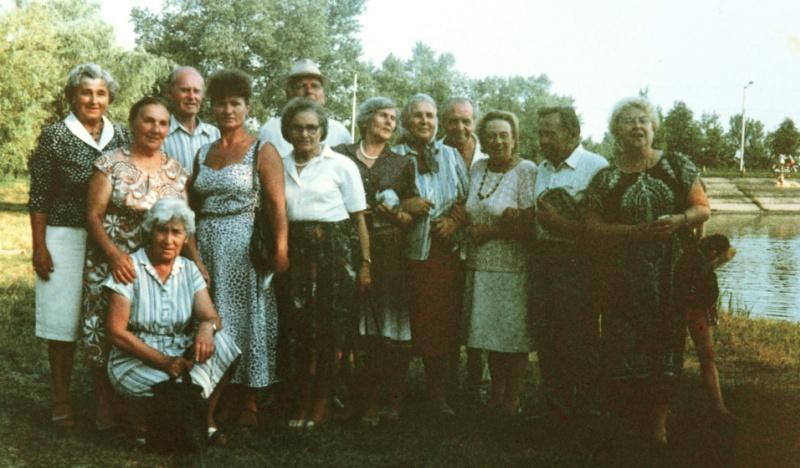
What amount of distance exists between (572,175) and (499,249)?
0.67 m

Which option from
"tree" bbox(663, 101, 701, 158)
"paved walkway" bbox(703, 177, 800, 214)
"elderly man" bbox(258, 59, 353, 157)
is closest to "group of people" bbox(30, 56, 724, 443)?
"elderly man" bbox(258, 59, 353, 157)

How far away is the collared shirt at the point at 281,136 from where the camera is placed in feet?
18.6

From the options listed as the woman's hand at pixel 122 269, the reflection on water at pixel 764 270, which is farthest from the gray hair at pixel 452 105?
the reflection on water at pixel 764 270

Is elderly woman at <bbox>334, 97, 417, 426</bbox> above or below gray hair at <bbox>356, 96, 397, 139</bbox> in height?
below

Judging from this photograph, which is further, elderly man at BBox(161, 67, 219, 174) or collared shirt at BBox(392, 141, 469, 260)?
elderly man at BBox(161, 67, 219, 174)

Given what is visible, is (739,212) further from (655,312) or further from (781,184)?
(655,312)

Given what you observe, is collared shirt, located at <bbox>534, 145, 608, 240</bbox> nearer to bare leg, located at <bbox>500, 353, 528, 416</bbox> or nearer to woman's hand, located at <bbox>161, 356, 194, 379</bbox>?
bare leg, located at <bbox>500, 353, 528, 416</bbox>

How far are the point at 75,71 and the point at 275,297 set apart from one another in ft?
5.71

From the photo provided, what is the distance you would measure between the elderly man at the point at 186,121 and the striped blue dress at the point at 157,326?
1096 millimetres

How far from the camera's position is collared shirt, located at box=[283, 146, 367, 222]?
4.91 m

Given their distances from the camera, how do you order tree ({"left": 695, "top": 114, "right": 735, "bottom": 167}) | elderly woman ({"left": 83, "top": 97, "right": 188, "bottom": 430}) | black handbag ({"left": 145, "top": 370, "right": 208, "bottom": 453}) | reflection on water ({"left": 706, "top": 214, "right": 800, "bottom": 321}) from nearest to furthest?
black handbag ({"left": 145, "top": 370, "right": 208, "bottom": 453})
elderly woman ({"left": 83, "top": 97, "right": 188, "bottom": 430})
reflection on water ({"left": 706, "top": 214, "right": 800, "bottom": 321})
tree ({"left": 695, "top": 114, "right": 735, "bottom": 167})

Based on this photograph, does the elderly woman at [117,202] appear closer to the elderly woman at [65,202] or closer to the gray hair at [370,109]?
the elderly woman at [65,202]

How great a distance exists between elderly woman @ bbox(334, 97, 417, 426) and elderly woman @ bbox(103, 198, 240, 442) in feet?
3.50

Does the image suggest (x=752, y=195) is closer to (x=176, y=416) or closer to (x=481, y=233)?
Answer: (x=481, y=233)
